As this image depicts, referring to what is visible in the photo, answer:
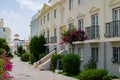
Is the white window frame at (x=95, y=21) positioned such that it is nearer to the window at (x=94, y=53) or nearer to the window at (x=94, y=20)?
the window at (x=94, y=20)

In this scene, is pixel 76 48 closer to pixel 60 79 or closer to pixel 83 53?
pixel 83 53

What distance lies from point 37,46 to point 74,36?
14.7 metres

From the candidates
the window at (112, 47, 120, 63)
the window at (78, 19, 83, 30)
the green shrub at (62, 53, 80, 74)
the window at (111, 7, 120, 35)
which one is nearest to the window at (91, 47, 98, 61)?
the green shrub at (62, 53, 80, 74)

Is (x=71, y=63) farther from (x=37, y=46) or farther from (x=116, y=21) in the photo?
(x=37, y=46)

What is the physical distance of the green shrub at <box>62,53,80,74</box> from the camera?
26906 millimetres

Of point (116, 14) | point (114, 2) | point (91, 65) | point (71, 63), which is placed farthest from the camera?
point (71, 63)

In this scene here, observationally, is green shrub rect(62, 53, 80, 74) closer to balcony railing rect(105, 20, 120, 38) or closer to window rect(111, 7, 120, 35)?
balcony railing rect(105, 20, 120, 38)

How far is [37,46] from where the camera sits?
4297 cm

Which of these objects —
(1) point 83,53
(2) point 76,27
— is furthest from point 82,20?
(1) point 83,53

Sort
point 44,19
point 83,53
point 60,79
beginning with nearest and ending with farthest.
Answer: point 60,79
point 83,53
point 44,19

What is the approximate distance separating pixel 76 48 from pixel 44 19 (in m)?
18.2

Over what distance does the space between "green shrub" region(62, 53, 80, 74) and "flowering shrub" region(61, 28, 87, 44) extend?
189cm

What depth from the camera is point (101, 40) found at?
958 inches

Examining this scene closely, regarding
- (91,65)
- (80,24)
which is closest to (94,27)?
(91,65)
